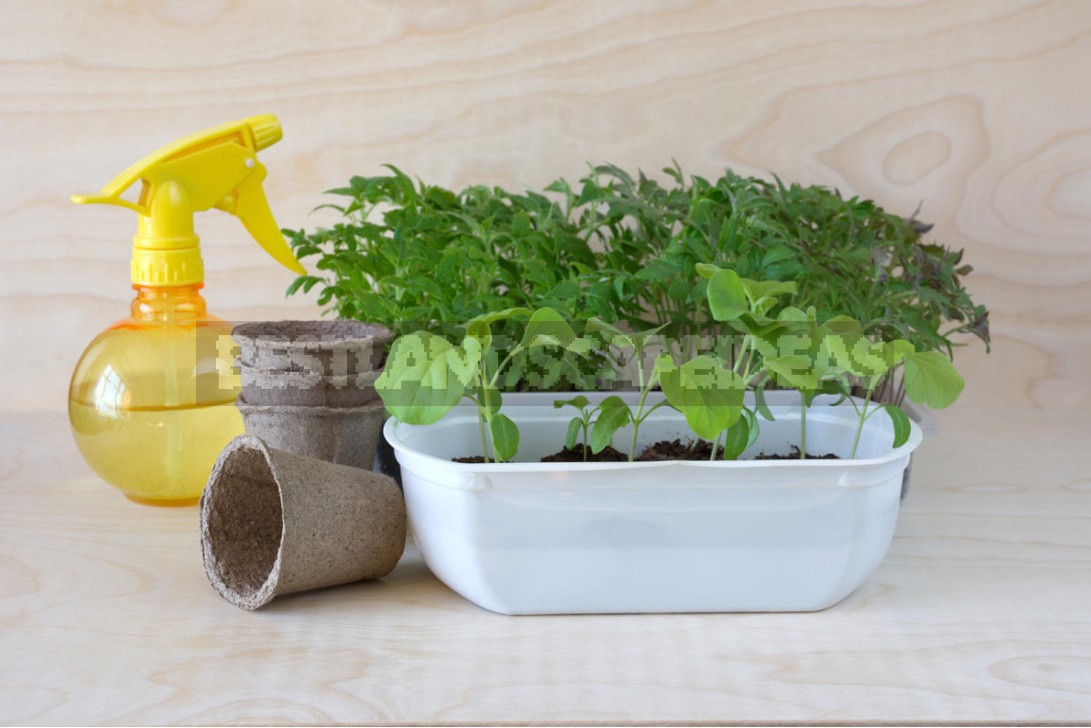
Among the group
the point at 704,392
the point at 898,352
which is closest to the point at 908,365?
the point at 898,352

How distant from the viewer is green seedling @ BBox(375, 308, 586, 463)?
0.60m

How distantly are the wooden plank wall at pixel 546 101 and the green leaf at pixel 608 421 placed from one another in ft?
1.50

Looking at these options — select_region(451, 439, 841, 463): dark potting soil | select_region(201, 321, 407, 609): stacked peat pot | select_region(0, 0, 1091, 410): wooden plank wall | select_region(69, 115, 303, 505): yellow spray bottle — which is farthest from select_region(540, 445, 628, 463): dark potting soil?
select_region(0, 0, 1091, 410): wooden plank wall

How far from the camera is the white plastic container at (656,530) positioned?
2.01ft

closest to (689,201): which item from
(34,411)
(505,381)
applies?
(505,381)

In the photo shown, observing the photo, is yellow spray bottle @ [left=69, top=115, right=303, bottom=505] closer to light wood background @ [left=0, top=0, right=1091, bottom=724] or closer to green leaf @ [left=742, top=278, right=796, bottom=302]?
light wood background @ [left=0, top=0, right=1091, bottom=724]

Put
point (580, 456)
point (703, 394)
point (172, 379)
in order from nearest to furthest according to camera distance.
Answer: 1. point (703, 394)
2. point (580, 456)
3. point (172, 379)

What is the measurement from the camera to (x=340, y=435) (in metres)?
0.74

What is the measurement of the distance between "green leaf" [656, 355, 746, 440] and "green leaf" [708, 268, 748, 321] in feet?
0.09

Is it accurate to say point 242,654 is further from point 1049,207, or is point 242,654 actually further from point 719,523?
point 1049,207

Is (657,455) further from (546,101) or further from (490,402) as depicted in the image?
(546,101)

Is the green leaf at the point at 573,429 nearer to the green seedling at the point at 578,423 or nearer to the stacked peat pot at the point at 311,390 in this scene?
the green seedling at the point at 578,423

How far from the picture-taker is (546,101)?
3.41 feet

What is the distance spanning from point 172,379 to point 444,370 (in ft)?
1.02
